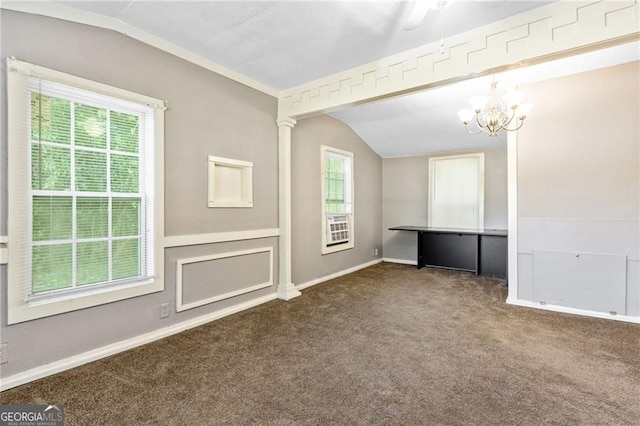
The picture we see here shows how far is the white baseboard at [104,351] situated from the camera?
202 centimetres

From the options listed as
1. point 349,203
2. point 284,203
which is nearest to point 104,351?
point 284,203

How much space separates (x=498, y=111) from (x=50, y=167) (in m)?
4.58

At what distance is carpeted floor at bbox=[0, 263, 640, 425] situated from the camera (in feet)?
5.73

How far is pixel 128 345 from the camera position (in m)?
2.53

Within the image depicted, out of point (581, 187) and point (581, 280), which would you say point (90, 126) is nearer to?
point (581, 187)

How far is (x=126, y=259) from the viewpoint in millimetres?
2635

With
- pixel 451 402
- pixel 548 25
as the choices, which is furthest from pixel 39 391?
pixel 548 25

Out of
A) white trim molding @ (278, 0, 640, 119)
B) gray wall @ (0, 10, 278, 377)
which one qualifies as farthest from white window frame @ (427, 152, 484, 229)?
gray wall @ (0, 10, 278, 377)

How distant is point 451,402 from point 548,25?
9.05ft

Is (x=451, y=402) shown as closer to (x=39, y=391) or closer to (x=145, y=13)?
(x=39, y=391)

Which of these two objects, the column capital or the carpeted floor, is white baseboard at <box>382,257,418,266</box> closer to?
the carpeted floor

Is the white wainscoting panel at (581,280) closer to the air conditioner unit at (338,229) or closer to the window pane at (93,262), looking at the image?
the air conditioner unit at (338,229)

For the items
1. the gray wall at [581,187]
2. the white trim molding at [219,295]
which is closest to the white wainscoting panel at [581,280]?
the gray wall at [581,187]

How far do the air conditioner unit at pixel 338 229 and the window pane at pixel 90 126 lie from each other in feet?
10.9
